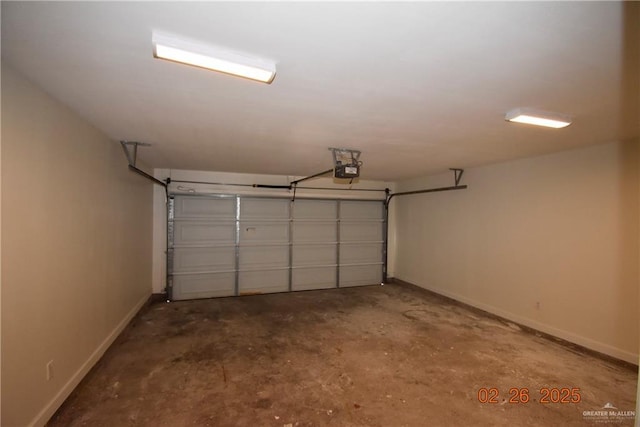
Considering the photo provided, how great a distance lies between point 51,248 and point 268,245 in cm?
380

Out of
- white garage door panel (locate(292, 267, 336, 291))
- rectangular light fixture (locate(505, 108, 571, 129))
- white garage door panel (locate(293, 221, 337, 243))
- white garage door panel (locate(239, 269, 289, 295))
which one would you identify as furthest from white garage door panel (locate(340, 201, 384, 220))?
rectangular light fixture (locate(505, 108, 571, 129))

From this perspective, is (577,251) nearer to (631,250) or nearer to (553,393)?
(631,250)

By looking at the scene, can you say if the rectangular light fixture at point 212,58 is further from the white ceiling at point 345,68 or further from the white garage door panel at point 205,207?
the white garage door panel at point 205,207

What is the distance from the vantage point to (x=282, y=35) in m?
1.29

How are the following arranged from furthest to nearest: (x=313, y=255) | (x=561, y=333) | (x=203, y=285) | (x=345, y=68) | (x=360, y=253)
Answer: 1. (x=360, y=253)
2. (x=313, y=255)
3. (x=203, y=285)
4. (x=561, y=333)
5. (x=345, y=68)

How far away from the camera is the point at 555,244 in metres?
3.53

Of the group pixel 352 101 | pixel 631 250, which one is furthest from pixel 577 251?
pixel 352 101

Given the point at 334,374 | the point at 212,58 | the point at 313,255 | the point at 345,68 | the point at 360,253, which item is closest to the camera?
the point at 212,58

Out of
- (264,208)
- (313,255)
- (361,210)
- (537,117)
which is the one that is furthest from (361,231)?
(537,117)

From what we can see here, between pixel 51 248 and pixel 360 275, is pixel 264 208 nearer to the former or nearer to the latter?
pixel 360 275

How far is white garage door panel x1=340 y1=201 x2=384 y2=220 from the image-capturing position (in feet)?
20.5

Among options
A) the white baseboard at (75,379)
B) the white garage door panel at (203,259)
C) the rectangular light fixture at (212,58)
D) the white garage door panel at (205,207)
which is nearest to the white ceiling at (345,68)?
the rectangular light fixture at (212,58)

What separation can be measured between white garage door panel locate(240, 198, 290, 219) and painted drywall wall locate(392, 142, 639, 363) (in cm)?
309

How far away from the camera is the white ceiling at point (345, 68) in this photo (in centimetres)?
117
